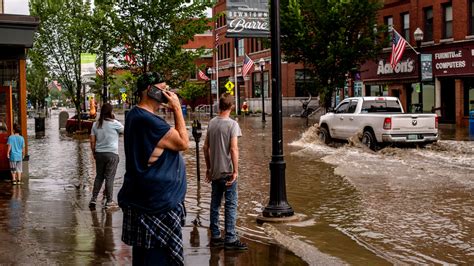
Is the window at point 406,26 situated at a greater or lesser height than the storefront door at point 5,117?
greater

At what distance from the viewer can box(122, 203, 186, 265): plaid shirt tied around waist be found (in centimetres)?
431

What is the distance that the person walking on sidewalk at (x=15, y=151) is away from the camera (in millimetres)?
12281

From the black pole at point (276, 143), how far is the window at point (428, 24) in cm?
3002

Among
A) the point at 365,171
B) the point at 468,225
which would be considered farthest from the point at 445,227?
the point at 365,171

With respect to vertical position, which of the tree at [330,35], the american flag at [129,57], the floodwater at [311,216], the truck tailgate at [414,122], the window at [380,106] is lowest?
the floodwater at [311,216]

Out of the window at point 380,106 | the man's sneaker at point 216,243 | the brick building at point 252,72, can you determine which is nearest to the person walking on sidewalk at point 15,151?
the man's sneaker at point 216,243

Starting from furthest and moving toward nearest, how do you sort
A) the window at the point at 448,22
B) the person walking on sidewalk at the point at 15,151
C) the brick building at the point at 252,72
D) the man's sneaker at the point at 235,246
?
the brick building at the point at 252,72 → the window at the point at 448,22 → the person walking on sidewalk at the point at 15,151 → the man's sneaker at the point at 235,246

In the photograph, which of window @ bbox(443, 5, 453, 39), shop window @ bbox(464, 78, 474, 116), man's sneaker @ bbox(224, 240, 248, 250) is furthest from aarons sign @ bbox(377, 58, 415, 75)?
man's sneaker @ bbox(224, 240, 248, 250)

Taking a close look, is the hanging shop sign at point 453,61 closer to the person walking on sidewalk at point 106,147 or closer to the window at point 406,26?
the window at point 406,26

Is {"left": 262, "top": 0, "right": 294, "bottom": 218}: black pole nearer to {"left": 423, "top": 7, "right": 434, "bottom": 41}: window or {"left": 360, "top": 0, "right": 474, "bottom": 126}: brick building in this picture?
{"left": 360, "top": 0, "right": 474, "bottom": 126}: brick building

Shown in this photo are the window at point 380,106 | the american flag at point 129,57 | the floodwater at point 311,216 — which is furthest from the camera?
the window at point 380,106

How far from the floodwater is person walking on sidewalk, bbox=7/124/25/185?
335 millimetres

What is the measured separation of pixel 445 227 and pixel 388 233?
0.96 meters

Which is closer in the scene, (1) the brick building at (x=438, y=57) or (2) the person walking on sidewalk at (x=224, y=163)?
(2) the person walking on sidewalk at (x=224, y=163)
